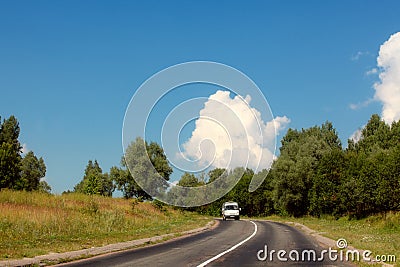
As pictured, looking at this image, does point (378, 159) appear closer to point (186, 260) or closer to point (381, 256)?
point (381, 256)

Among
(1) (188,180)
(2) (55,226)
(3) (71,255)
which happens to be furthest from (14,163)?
(3) (71,255)

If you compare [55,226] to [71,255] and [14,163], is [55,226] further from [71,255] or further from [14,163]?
[14,163]

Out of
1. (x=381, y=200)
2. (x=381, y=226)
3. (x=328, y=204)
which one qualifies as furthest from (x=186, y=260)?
(x=328, y=204)

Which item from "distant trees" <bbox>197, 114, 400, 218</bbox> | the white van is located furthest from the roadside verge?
the white van

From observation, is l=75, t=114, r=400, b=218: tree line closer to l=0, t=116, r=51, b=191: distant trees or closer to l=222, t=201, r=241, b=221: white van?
l=222, t=201, r=241, b=221: white van

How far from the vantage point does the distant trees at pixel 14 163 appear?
7631 cm

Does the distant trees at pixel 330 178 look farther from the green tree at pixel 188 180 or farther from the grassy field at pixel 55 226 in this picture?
the grassy field at pixel 55 226

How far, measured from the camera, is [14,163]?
78.5m

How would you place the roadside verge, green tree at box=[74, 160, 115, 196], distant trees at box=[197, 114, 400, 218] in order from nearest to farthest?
the roadside verge
distant trees at box=[197, 114, 400, 218]
green tree at box=[74, 160, 115, 196]

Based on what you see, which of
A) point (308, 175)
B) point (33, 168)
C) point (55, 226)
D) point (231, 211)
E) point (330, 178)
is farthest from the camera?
point (33, 168)

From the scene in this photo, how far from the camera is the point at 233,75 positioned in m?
31.1

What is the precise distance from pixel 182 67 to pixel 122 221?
1176 cm

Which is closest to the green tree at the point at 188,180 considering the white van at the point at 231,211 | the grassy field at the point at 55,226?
the white van at the point at 231,211

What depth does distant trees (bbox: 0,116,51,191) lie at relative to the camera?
7631 cm
